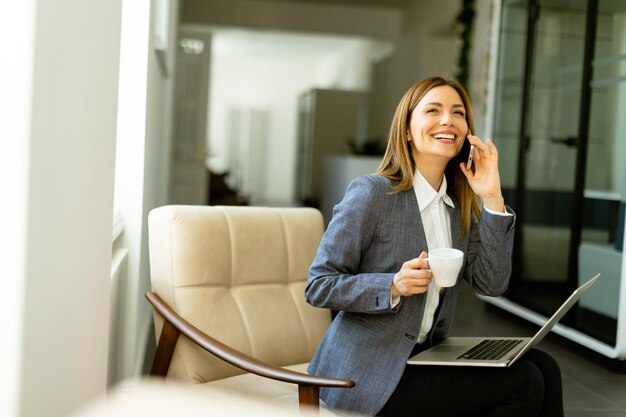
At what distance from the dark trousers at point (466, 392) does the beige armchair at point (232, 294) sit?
0.40 meters

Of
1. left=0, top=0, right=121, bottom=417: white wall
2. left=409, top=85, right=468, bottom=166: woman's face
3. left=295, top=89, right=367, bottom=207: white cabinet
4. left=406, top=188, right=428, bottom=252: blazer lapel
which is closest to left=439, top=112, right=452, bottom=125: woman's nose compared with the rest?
left=409, top=85, right=468, bottom=166: woman's face

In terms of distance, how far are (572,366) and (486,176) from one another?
2.51m

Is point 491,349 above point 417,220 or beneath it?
beneath

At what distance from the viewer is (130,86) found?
9.94ft

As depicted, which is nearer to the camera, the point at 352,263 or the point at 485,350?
the point at 352,263

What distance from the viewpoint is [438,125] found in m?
2.01

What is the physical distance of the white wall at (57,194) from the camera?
108cm

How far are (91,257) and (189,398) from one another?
2.00 feet

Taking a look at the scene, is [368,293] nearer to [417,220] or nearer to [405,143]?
[417,220]

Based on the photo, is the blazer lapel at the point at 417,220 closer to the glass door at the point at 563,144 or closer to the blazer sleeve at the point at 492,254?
the blazer sleeve at the point at 492,254

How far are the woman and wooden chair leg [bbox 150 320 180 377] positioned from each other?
41 centimetres

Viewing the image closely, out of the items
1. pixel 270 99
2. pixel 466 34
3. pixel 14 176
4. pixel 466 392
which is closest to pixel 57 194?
pixel 14 176

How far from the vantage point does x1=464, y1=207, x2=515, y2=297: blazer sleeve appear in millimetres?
2057

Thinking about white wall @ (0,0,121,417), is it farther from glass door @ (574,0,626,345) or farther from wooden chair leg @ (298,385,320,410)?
glass door @ (574,0,626,345)
